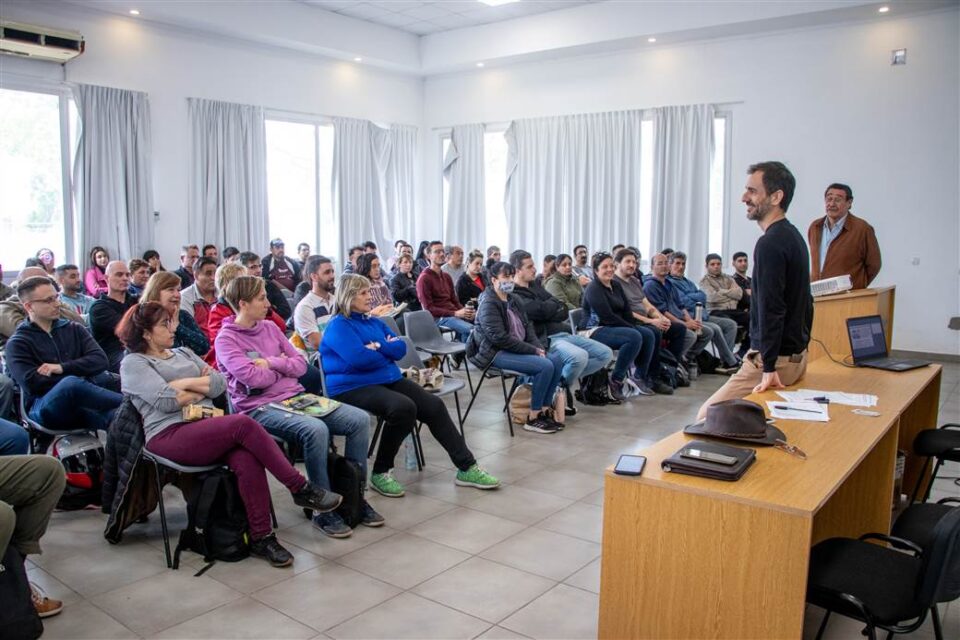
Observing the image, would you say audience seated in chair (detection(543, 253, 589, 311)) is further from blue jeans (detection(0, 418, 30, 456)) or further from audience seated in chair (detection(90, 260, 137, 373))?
blue jeans (detection(0, 418, 30, 456))

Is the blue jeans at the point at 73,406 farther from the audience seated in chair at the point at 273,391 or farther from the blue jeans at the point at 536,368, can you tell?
the blue jeans at the point at 536,368

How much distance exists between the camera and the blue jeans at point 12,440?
3.18 metres

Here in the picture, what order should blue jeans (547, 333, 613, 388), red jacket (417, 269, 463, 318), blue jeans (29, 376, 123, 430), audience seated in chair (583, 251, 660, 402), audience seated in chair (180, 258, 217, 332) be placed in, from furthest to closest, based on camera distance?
red jacket (417, 269, 463, 318) → audience seated in chair (583, 251, 660, 402) → blue jeans (547, 333, 613, 388) → audience seated in chair (180, 258, 217, 332) → blue jeans (29, 376, 123, 430)

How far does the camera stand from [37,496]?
8.35ft

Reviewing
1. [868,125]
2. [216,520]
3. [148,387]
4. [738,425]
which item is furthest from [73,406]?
[868,125]

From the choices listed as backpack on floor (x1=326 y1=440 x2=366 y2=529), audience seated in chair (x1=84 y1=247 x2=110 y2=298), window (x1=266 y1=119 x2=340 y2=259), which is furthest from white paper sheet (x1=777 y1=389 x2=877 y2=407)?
window (x1=266 y1=119 x2=340 y2=259)

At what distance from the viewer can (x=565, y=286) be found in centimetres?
720

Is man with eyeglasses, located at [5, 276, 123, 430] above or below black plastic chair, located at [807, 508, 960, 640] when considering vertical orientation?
above

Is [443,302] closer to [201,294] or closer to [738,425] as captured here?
[201,294]

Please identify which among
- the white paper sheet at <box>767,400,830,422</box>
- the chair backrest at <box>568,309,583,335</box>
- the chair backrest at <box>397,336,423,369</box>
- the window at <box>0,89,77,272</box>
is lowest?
the chair backrest at <box>397,336,423,369</box>

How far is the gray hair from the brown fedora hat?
202 cm

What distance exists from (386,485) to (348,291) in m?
1.02

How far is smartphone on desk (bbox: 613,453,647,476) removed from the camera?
202 centimetres

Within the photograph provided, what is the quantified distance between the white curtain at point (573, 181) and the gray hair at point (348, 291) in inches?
255
